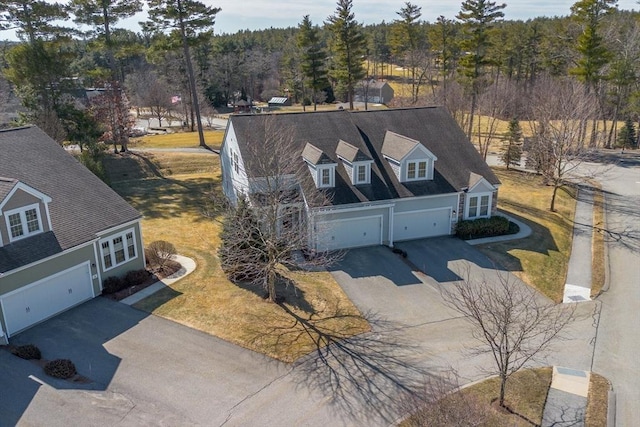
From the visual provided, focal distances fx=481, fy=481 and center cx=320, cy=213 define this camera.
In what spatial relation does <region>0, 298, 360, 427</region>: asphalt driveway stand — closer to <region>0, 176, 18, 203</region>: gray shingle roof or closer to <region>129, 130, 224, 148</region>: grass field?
<region>0, 176, 18, 203</region>: gray shingle roof

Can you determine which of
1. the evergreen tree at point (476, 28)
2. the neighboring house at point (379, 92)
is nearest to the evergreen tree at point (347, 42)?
the evergreen tree at point (476, 28)

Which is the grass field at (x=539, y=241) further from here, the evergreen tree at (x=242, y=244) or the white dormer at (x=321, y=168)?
the evergreen tree at (x=242, y=244)

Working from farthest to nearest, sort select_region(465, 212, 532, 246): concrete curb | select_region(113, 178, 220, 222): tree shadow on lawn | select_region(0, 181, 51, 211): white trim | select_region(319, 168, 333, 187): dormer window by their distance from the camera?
select_region(113, 178, 220, 222): tree shadow on lawn
select_region(465, 212, 532, 246): concrete curb
select_region(319, 168, 333, 187): dormer window
select_region(0, 181, 51, 211): white trim

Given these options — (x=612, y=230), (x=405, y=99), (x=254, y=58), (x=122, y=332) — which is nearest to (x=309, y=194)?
(x=122, y=332)

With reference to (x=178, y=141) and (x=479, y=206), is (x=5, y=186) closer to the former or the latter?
(x=479, y=206)

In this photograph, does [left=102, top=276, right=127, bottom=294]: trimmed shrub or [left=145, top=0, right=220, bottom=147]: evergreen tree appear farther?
[left=145, top=0, right=220, bottom=147]: evergreen tree

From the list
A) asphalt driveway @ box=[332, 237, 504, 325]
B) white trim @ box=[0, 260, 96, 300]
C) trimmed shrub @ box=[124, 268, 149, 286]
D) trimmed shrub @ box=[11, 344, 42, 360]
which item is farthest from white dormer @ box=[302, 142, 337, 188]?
trimmed shrub @ box=[11, 344, 42, 360]
